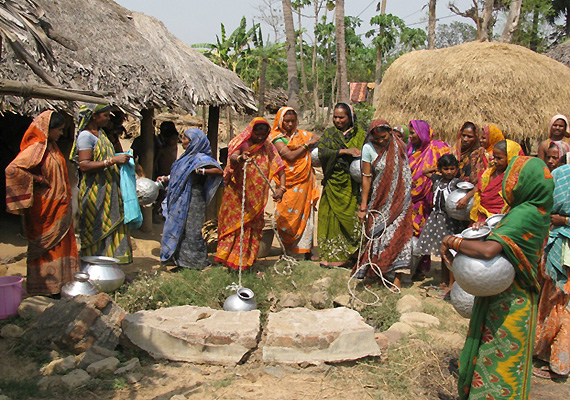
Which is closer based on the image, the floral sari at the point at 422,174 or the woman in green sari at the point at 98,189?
the woman in green sari at the point at 98,189

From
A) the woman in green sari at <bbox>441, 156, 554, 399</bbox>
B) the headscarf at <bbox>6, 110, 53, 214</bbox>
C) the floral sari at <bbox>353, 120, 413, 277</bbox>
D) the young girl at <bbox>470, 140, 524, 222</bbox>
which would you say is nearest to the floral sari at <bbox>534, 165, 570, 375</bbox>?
the young girl at <bbox>470, 140, 524, 222</bbox>

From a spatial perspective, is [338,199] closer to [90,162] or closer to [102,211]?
[102,211]

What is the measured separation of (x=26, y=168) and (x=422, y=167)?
412 cm

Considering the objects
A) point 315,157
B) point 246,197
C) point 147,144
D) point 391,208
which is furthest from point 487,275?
point 147,144

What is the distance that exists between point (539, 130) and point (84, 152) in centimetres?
921

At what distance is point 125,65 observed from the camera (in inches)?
272

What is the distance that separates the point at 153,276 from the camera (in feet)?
19.0

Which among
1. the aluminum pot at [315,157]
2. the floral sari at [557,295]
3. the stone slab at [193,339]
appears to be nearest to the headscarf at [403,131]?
the aluminum pot at [315,157]

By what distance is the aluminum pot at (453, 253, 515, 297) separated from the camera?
2.70 m

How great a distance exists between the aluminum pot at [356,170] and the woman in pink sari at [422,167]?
0.67 m

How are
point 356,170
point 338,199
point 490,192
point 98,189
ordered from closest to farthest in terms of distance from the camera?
1. point 490,192
2. point 98,189
3. point 356,170
4. point 338,199

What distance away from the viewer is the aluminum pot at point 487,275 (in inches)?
106

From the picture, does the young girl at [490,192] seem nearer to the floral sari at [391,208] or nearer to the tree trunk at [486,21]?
the floral sari at [391,208]

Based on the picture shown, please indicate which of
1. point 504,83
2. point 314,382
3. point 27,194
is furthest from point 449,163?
point 504,83
